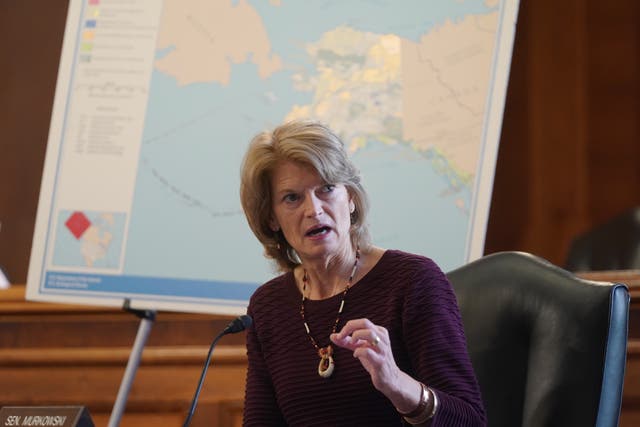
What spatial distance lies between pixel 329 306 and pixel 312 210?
0.22 metres

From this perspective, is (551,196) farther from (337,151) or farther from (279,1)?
(337,151)

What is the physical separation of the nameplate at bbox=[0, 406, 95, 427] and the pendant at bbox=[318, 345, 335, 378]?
47 cm

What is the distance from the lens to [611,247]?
370 cm

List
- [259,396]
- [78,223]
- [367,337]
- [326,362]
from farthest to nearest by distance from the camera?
[78,223], [259,396], [326,362], [367,337]

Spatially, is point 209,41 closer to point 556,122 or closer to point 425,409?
point 425,409

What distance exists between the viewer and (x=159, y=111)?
2.81 metres

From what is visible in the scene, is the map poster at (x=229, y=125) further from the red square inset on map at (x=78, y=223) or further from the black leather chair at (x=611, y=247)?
the black leather chair at (x=611, y=247)

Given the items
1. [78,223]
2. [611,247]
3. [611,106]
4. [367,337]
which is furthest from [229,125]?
[611,106]

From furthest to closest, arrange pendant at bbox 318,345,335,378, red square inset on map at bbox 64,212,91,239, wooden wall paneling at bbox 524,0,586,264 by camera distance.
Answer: wooden wall paneling at bbox 524,0,586,264, red square inset on map at bbox 64,212,91,239, pendant at bbox 318,345,335,378

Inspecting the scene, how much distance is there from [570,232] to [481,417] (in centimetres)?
365

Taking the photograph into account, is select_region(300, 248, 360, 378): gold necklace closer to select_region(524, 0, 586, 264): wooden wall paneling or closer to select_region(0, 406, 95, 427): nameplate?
select_region(0, 406, 95, 427): nameplate

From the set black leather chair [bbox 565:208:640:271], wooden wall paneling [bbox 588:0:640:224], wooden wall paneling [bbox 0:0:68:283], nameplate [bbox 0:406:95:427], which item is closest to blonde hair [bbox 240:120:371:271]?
nameplate [bbox 0:406:95:427]

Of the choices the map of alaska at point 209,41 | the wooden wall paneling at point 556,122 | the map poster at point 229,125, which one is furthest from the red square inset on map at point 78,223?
the wooden wall paneling at point 556,122

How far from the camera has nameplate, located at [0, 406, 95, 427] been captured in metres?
1.85
